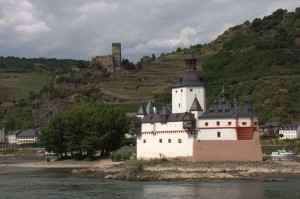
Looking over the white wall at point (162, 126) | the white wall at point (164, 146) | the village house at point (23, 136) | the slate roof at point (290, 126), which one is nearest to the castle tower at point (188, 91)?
the white wall at point (162, 126)

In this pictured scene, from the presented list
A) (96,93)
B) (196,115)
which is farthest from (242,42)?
(196,115)

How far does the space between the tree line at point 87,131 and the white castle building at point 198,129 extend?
1106cm

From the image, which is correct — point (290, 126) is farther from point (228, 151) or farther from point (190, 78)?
point (228, 151)

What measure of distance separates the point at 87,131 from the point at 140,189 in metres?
32.8

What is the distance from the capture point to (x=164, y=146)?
7412cm

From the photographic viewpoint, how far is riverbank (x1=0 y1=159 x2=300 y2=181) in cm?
6134

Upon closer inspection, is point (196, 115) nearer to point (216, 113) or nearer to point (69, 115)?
point (216, 113)

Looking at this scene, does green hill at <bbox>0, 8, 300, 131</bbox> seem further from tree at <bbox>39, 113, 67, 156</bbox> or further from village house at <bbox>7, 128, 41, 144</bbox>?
tree at <bbox>39, 113, 67, 156</bbox>

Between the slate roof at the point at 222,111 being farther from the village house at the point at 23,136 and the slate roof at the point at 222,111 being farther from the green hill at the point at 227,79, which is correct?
the village house at the point at 23,136

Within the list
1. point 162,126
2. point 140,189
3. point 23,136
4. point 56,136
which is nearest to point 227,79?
point 23,136

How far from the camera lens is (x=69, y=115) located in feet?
293

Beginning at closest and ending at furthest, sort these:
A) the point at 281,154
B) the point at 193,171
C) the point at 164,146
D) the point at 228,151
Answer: the point at 193,171
the point at 228,151
the point at 164,146
the point at 281,154

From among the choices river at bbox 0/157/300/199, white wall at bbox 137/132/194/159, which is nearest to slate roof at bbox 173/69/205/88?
white wall at bbox 137/132/194/159

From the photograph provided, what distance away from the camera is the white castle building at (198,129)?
6981cm
